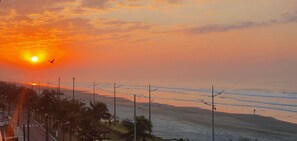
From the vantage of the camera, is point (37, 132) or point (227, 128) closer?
point (37, 132)

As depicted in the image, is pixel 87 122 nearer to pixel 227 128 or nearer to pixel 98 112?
pixel 98 112

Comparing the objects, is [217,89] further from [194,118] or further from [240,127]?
[240,127]

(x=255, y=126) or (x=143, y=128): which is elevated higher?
(x=143, y=128)

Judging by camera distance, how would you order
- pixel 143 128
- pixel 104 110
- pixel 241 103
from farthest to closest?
pixel 241 103 → pixel 104 110 → pixel 143 128

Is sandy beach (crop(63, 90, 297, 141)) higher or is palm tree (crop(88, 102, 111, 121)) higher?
palm tree (crop(88, 102, 111, 121))

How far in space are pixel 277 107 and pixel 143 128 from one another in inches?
2057

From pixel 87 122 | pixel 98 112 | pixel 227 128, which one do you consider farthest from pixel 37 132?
pixel 227 128

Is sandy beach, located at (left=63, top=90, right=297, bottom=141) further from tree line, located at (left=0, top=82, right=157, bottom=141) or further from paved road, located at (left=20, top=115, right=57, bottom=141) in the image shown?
paved road, located at (left=20, top=115, right=57, bottom=141)

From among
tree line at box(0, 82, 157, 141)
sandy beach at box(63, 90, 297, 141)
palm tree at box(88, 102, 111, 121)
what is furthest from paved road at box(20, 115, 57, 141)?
sandy beach at box(63, 90, 297, 141)

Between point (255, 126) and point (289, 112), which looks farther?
point (289, 112)

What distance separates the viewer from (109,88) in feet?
620

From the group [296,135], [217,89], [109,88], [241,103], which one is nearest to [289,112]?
[241,103]

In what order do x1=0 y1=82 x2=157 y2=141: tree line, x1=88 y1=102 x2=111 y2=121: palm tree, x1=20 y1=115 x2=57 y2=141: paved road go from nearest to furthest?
x1=0 y1=82 x2=157 y2=141: tree line
x1=88 y1=102 x2=111 y2=121: palm tree
x1=20 y1=115 x2=57 y2=141: paved road

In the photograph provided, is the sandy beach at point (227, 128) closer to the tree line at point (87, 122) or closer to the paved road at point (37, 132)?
the tree line at point (87, 122)
